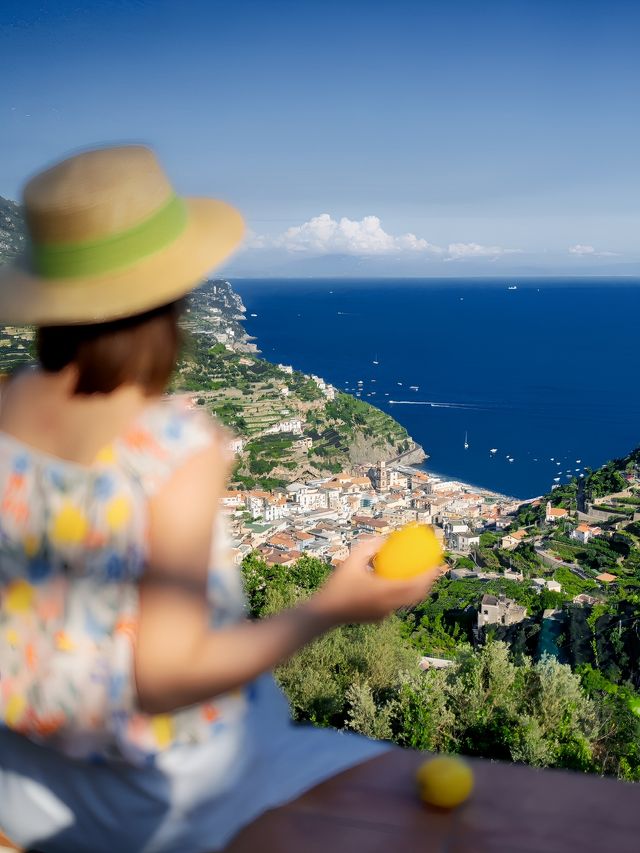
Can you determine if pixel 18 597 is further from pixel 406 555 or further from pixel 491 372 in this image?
pixel 491 372

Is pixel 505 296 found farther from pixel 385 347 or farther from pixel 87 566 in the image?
pixel 87 566

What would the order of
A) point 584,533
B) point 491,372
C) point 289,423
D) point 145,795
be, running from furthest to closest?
point 491,372 < point 289,423 < point 584,533 < point 145,795

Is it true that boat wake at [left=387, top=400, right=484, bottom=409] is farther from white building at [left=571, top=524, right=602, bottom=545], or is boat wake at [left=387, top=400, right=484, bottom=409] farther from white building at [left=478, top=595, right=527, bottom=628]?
white building at [left=478, top=595, right=527, bottom=628]

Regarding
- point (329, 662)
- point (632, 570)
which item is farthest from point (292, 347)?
point (329, 662)

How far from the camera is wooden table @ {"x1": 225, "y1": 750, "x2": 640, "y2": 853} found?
28.2 inches

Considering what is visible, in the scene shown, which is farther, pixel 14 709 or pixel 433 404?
pixel 433 404

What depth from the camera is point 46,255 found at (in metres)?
0.63

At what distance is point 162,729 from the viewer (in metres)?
0.67

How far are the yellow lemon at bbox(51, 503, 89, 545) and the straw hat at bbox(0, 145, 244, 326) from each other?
0.15 meters

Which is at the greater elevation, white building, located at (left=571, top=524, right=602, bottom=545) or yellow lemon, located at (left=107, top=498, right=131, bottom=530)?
yellow lemon, located at (left=107, top=498, right=131, bottom=530)

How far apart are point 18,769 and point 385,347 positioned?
213ft

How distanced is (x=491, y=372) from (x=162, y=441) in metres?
54.4

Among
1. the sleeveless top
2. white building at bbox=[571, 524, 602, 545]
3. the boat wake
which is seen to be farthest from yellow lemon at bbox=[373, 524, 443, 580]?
the boat wake

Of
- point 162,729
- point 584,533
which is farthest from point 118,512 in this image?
point 584,533
